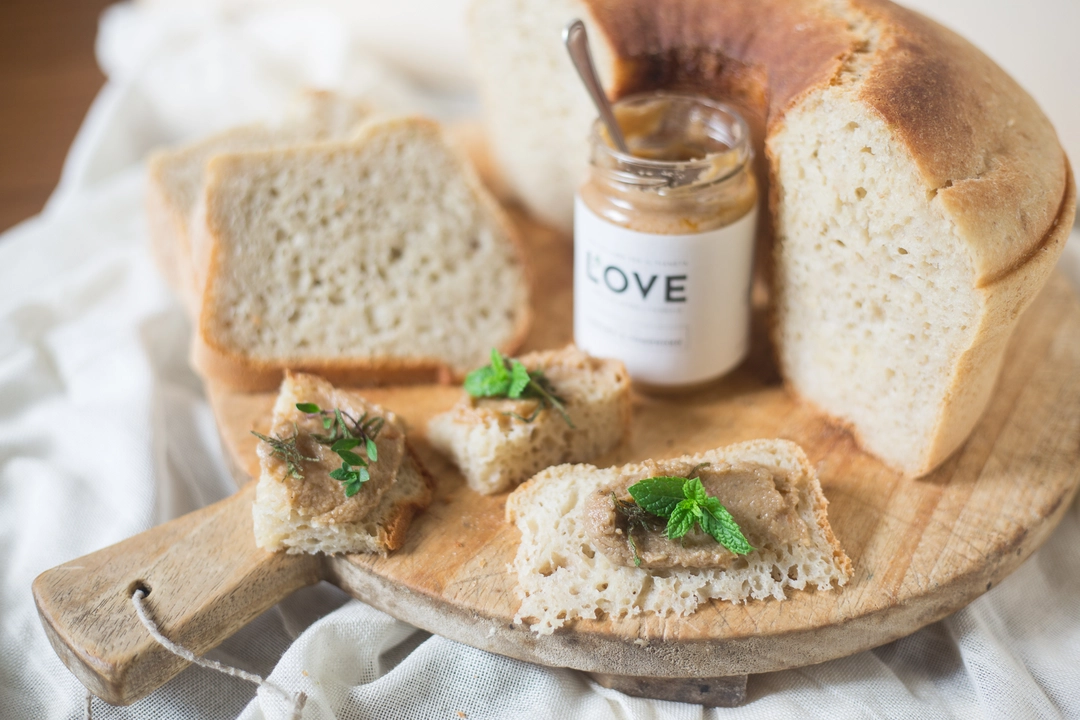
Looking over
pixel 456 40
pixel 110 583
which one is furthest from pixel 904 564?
pixel 456 40

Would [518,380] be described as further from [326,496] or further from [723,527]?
[723,527]

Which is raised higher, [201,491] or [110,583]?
[110,583]

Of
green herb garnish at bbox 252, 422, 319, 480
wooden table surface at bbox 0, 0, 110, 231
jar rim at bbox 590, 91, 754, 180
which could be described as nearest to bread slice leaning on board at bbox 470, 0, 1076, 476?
jar rim at bbox 590, 91, 754, 180

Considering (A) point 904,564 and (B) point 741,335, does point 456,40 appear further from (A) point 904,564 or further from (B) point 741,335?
(A) point 904,564

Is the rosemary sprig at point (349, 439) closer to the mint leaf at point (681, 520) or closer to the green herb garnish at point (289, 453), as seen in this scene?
the green herb garnish at point (289, 453)

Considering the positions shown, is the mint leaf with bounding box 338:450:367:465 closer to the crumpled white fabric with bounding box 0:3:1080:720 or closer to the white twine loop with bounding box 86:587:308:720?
the crumpled white fabric with bounding box 0:3:1080:720

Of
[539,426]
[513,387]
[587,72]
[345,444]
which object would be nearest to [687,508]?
[539,426]

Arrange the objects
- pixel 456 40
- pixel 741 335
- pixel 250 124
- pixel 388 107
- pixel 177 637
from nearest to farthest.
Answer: pixel 177 637, pixel 741 335, pixel 250 124, pixel 388 107, pixel 456 40
